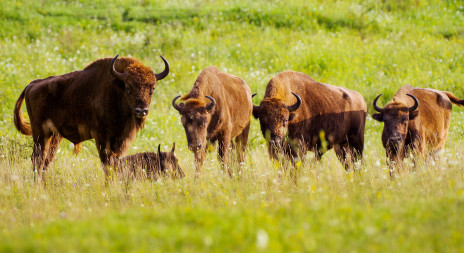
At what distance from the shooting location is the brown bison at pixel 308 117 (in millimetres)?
8812

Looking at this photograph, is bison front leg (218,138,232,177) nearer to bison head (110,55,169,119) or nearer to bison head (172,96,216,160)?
bison head (172,96,216,160)

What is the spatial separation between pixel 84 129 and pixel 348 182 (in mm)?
4700

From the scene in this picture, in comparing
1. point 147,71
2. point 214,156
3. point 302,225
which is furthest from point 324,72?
point 302,225

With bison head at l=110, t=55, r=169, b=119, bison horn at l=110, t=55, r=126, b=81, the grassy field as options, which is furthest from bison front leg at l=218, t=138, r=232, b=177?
bison horn at l=110, t=55, r=126, b=81

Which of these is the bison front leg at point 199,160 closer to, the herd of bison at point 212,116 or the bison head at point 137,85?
the herd of bison at point 212,116

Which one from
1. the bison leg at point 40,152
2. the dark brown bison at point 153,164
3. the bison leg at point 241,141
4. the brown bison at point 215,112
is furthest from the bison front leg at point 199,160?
the bison leg at point 40,152

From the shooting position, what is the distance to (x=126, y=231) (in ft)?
14.9

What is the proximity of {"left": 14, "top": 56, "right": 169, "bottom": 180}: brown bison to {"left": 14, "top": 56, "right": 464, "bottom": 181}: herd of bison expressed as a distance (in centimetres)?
2

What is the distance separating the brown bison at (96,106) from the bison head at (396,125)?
13.3 ft

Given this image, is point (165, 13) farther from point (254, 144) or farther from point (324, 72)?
point (254, 144)

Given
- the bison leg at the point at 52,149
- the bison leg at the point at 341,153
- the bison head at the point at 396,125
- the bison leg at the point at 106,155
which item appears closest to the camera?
the bison leg at the point at 106,155

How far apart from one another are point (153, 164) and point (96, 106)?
5.79 feet

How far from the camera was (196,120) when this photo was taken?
8.56 metres

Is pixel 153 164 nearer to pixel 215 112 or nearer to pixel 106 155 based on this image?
pixel 106 155
